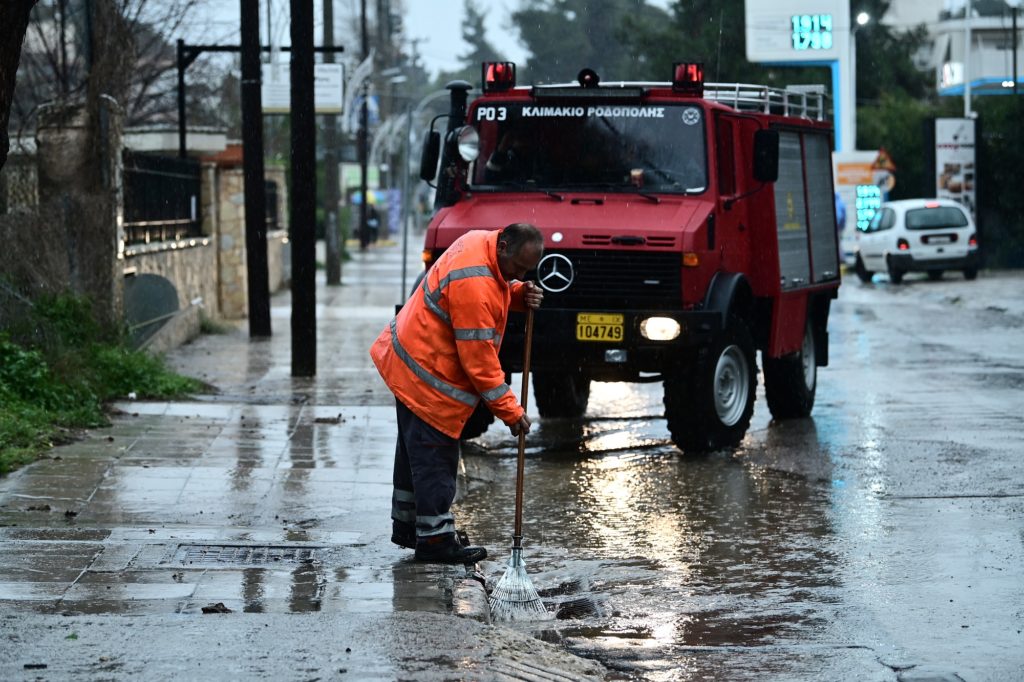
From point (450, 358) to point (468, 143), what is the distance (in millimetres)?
4223

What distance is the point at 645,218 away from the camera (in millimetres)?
10930

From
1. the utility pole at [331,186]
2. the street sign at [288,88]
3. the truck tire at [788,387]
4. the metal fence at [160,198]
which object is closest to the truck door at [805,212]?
the truck tire at [788,387]

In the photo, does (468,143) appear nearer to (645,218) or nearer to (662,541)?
(645,218)

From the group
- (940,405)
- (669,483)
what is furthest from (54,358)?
(940,405)

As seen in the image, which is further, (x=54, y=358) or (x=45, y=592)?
(x=54, y=358)

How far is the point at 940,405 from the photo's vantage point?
13602mm

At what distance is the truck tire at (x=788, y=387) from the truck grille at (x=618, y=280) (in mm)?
2218

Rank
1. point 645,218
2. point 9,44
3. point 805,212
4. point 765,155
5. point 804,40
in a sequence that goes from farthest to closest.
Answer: point 804,40 → point 805,212 → point 765,155 → point 645,218 → point 9,44

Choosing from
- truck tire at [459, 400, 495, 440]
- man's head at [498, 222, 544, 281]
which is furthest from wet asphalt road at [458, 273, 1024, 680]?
man's head at [498, 222, 544, 281]

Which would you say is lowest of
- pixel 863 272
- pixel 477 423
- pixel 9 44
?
pixel 477 423

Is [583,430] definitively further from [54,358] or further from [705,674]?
[705,674]

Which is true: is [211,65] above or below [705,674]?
above

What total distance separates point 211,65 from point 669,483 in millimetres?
31327

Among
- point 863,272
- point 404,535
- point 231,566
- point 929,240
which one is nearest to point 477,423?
point 404,535
